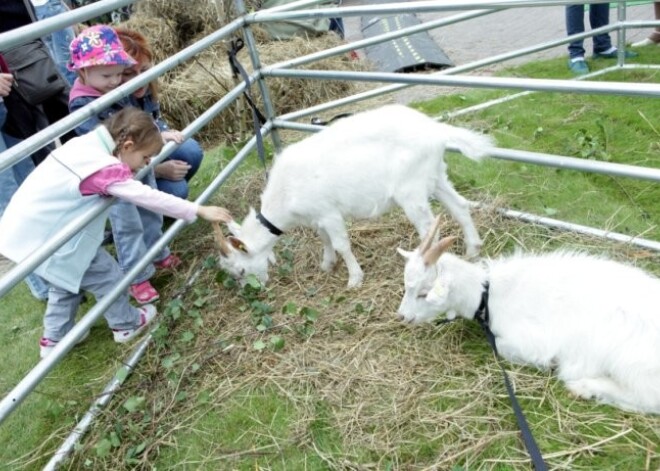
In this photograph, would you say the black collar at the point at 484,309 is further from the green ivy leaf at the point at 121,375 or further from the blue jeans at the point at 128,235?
the blue jeans at the point at 128,235

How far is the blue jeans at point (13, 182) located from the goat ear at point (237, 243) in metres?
1.53

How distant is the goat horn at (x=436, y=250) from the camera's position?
9.37 feet

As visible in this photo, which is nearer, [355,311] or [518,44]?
[355,311]

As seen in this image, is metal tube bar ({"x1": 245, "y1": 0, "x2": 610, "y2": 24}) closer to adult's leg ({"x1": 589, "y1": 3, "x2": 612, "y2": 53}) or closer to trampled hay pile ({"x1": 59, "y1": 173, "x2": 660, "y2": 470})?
trampled hay pile ({"x1": 59, "y1": 173, "x2": 660, "y2": 470})

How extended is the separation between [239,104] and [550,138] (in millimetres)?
2943

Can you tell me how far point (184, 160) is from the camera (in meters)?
4.91

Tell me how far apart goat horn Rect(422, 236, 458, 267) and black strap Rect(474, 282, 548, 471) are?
311 millimetres

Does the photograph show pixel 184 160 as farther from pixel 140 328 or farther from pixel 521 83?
pixel 521 83

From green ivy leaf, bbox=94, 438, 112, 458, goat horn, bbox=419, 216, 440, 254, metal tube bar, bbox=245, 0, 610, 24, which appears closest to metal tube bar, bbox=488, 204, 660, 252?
goat horn, bbox=419, 216, 440, 254

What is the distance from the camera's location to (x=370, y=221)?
14.3 ft

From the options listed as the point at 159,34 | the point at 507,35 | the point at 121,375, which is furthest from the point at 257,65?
the point at 507,35

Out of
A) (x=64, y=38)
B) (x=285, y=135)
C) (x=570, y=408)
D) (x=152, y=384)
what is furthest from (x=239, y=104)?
(x=570, y=408)

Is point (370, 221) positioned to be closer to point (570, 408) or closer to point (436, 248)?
point (436, 248)

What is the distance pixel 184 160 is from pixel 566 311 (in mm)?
3319
